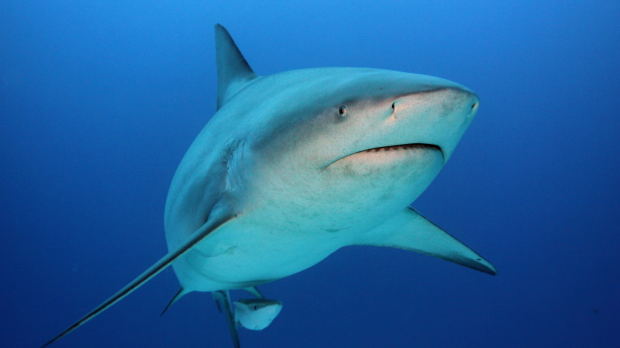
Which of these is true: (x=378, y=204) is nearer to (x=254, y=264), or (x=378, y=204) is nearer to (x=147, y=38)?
(x=254, y=264)

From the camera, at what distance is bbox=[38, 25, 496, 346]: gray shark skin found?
1031 millimetres

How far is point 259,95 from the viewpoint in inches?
84.7

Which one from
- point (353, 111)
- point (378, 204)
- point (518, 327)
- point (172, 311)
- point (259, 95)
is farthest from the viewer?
point (172, 311)

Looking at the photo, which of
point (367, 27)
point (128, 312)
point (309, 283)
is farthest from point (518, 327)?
point (367, 27)

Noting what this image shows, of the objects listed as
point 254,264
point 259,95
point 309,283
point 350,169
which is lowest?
point 309,283

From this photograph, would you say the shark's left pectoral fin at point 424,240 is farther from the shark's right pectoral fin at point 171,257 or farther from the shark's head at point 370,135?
the shark's right pectoral fin at point 171,257

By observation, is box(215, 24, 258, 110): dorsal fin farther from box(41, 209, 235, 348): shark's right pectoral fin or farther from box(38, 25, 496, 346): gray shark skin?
box(41, 209, 235, 348): shark's right pectoral fin

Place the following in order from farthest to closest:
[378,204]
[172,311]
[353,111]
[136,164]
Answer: [136,164]
[172,311]
[378,204]
[353,111]

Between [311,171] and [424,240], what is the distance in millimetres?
1541

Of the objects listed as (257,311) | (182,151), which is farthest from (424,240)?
(182,151)

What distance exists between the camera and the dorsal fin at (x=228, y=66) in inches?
121

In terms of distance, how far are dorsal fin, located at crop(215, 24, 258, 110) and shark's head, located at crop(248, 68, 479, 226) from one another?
1.87 m

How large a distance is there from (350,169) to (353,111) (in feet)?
0.67

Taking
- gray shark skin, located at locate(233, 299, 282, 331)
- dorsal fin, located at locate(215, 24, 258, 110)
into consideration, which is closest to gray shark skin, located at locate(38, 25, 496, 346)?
gray shark skin, located at locate(233, 299, 282, 331)
